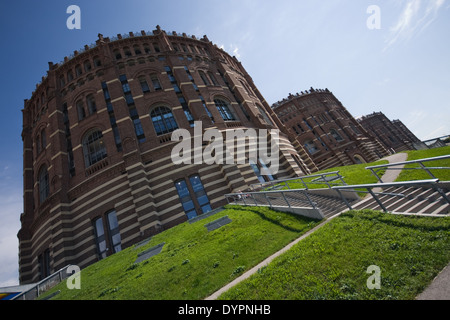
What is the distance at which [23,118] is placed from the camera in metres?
25.4

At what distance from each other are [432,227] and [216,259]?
5.96 meters

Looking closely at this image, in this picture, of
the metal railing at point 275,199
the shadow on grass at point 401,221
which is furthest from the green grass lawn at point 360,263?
the metal railing at point 275,199

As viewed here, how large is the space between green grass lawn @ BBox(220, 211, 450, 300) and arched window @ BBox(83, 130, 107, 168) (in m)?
19.1

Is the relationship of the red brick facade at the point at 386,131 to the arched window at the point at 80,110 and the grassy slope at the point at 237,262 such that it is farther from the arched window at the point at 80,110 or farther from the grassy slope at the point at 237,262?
the arched window at the point at 80,110

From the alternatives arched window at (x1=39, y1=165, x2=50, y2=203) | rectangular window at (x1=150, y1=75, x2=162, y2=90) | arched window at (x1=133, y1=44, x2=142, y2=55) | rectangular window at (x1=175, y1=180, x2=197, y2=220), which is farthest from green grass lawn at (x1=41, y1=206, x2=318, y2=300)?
arched window at (x1=133, y1=44, x2=142, y2=55)

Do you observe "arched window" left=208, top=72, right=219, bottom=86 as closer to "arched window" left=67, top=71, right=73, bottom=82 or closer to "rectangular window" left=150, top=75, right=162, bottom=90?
"rectangular window" left=150, top=75, right=162, bottom=90

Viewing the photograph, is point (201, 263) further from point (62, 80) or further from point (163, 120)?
point (62, 80)

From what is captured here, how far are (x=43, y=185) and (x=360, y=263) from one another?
1123 inches

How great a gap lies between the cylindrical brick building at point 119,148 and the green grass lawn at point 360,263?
11010mm

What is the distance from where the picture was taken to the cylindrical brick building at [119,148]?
1553 cm

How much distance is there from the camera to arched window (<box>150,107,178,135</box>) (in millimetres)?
18859

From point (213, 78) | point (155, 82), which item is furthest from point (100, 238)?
point (213, 78)
